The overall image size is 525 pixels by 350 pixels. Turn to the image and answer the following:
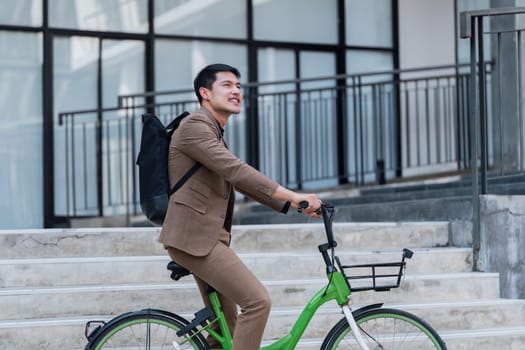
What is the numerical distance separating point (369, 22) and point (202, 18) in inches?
81.4

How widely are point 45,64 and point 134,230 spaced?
12.3 feet

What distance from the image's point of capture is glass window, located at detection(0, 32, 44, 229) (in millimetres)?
9398

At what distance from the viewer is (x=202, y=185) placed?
4.26 m

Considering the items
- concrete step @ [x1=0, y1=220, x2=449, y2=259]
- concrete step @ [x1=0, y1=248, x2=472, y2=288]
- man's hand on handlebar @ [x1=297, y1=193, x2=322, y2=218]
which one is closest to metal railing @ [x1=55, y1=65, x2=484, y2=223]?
concrete step @ [x1=0, y1=220, x2=449, y2=259]

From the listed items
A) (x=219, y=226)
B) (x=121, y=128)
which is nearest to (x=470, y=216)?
(x=219, y=226)

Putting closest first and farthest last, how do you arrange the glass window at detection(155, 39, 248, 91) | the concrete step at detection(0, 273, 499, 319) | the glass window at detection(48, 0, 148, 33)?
1. the concrete step at detection(0, 273, 499, 319)
2. the glass window at detection(48, 0, 148, 33)
3. the glass window at detection(155, 39, 248, 91)

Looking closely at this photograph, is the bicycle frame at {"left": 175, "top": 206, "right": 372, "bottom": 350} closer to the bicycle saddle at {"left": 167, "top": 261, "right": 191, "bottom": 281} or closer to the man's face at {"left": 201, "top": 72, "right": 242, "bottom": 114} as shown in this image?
the bicycle saddle at {"left": 167, "top": 261, "right": 191, "bottom": 281}

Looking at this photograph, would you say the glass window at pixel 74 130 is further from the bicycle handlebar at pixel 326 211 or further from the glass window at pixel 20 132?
the bicycle handlebar at pixel 326 211

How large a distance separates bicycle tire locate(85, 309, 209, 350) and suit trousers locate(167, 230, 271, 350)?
21 cm

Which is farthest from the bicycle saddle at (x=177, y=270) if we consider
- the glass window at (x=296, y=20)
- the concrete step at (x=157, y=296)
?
the glass window at (x=296, y=20)

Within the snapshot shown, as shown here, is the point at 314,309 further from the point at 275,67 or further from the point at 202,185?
the point at 275,67

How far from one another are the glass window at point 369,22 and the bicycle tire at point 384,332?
23.4 feet

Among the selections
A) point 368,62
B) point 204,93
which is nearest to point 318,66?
point 368,62

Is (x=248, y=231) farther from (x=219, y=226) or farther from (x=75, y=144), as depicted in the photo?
(x=75, y=144)
